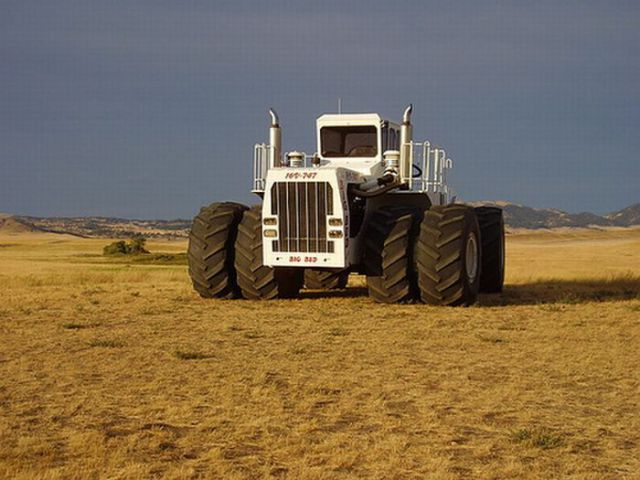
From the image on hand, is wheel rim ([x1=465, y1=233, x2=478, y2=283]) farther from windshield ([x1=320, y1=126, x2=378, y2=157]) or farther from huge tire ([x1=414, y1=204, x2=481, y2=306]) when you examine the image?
windshield ([x1=320, y1=126, x2=378, y2=157])

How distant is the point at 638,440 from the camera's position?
7605 millimetres

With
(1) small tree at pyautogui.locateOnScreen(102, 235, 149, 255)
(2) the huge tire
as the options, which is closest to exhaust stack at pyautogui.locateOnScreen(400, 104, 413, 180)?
(2) the huge tire

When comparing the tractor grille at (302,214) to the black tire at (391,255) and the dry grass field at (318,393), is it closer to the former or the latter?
the black tire at (391,255)

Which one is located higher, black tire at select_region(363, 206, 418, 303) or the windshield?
the windshield

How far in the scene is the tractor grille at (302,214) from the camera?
17062 mm

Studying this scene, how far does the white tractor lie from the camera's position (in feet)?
55.9

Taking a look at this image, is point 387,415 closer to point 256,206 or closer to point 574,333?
point 574,333

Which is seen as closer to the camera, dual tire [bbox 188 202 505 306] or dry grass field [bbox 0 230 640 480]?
dry grass field [bbox 0 230 640 480]

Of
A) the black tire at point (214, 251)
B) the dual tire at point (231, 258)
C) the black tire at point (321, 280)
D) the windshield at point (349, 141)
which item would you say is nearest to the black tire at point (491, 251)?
the black tire at point (321, 280)

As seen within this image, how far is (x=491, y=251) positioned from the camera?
70.5 ft

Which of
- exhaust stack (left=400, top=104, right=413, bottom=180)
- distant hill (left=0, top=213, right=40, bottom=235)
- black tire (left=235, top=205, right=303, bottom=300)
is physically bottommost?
distant hill (left=0, top=213, right=40, bottom=235)

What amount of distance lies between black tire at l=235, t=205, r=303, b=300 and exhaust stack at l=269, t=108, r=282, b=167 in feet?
5.46

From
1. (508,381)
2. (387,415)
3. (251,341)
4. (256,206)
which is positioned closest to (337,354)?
(251,341)

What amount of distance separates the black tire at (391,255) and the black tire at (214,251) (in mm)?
2833
